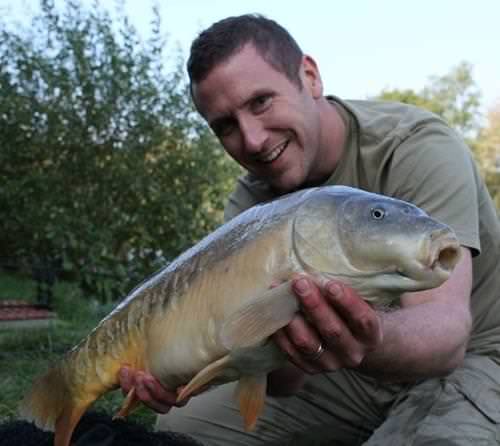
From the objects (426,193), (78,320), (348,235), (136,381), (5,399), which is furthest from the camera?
(78,320)

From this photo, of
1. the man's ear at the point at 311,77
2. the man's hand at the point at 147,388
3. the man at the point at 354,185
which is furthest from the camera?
the man's ear at the point at 311,77

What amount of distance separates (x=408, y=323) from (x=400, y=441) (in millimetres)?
518

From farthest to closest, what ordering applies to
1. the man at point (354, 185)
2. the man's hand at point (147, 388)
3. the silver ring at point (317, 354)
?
the man at point (354, 185), the man's hand at point (147, 388), the silver ring at point (317, 354)

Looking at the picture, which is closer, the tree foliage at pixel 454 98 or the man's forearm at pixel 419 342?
the man's forearm at pixel 419 342

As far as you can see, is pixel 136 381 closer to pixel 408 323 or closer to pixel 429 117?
pixel 408 323

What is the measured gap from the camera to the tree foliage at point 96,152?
6273 millimetres

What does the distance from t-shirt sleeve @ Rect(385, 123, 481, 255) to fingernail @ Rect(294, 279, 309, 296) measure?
0.60 m

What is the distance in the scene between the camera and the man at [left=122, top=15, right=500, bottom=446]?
171 centimetres

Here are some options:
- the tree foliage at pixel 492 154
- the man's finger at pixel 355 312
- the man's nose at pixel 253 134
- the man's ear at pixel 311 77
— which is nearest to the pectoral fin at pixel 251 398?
the man's finger at pixel 355 312

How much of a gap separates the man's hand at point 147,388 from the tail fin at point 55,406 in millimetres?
148

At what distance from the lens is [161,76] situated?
21.4 ft

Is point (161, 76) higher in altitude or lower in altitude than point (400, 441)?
higher

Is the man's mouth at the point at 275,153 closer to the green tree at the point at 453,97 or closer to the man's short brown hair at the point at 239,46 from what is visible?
the man's short brown hair at the point at 239,46

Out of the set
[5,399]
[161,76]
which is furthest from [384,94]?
[5,399]
